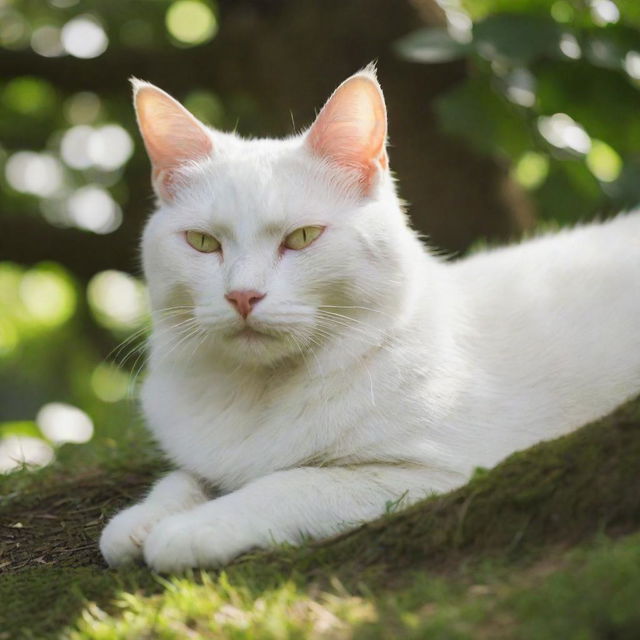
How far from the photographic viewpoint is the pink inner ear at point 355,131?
9.22 feet

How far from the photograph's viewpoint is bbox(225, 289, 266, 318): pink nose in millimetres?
2518

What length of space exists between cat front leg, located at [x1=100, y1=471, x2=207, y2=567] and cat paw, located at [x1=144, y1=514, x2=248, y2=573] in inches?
5.8

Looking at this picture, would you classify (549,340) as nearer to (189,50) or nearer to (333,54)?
(333,54)

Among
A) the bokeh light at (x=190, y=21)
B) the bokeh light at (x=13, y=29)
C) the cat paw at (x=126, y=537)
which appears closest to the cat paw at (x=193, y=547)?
the cat paw at (x=126, y=537)

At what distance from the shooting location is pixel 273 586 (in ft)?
6.82

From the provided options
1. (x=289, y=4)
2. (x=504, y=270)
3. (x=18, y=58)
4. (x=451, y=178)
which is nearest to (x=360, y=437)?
(x=504, y=270)

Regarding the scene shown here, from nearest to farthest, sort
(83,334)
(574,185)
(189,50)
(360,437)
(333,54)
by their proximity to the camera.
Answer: (360,437) → (574,185) → (333,54) → (189,50) → (83,334)

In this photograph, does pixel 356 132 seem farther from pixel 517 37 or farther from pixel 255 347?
pixel 517 37

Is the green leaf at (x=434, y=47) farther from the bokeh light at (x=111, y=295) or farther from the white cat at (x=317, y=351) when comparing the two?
the bokeh light at (x=111, y=295)

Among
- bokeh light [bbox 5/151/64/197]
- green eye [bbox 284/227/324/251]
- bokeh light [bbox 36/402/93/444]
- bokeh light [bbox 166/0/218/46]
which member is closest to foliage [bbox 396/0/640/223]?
green eye [bbox 284/227/324/251]

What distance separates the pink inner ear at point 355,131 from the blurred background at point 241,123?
895 millimetres

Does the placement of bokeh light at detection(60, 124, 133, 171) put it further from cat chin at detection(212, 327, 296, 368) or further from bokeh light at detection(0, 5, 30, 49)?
cat chin at detection(212, 327, 296, 368)

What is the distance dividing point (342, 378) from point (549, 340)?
738mm

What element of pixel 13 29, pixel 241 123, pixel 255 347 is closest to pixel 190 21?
pixel 241 123
